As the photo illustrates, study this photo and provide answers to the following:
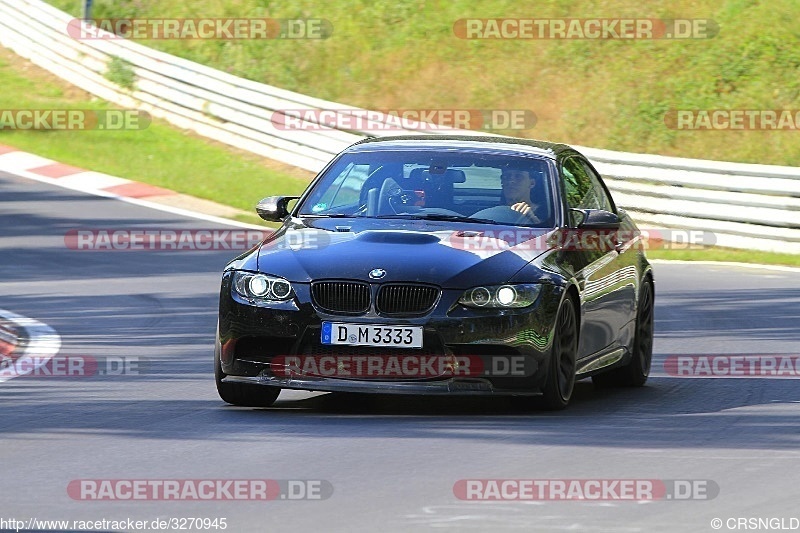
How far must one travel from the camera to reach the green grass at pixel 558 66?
82.9ft

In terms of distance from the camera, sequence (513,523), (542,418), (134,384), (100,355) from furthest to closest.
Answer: (100,355), (134,384), (542,418), (513,523)

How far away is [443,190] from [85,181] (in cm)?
1388

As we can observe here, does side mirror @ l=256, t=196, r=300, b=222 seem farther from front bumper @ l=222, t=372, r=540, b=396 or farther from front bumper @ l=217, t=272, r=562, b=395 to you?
front bumper @ l=222, t=372, r=540, b=396

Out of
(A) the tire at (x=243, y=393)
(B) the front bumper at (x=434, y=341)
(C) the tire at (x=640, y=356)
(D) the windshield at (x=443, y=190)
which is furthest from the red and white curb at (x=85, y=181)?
(B) the front bumper at (x=434, y=341)

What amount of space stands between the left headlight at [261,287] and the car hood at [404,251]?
0.16ft

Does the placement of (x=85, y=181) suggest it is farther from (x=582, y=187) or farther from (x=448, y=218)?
(x=448, y=218)

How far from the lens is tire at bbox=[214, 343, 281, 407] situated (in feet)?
31.4

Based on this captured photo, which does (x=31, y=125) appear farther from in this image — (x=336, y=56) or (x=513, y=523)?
(x=513, y=523)

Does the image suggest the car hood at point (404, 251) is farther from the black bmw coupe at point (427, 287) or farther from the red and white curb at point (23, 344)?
the red and white curb at point (23, 344)

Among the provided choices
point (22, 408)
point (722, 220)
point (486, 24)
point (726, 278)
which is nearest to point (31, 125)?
point (486, 24)

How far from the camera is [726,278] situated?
1739 centimetres

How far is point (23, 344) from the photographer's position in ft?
41.0

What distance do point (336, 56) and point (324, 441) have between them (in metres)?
21.9

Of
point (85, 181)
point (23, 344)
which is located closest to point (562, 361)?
point (23, 344)
